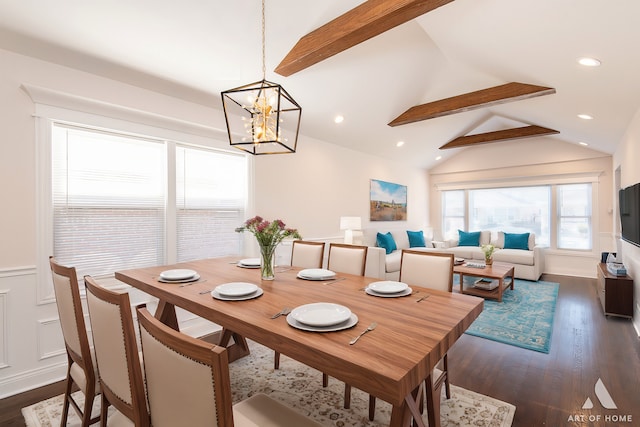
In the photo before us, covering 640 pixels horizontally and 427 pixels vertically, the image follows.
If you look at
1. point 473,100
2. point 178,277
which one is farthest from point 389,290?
point 473,100

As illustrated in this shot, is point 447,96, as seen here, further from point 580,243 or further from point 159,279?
point 159,279

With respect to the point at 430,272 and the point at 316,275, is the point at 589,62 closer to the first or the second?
the point at 430,272

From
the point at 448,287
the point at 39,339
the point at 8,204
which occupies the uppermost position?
the point at 8,204

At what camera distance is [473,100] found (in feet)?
15.2

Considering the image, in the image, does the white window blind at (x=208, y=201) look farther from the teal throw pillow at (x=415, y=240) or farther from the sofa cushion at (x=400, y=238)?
the teal throw pillow at (x=415, y=240)

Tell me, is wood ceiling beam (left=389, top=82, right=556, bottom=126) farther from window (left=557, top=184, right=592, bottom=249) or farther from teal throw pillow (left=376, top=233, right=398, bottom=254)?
window (left=557, top=184, right=592, bottom=249)

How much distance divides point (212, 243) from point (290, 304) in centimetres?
238

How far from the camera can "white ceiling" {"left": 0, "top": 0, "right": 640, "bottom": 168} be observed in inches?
83.4

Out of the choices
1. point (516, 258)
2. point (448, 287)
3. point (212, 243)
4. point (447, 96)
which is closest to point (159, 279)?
point (212, 243)

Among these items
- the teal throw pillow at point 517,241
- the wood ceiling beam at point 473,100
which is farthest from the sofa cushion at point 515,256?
the wood ceiling beam at point 473,100

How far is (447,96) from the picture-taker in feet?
16.3

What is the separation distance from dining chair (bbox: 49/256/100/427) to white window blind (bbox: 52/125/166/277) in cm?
121

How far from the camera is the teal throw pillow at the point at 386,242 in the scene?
5.90 meters

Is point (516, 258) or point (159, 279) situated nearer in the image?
point (159, 279)
